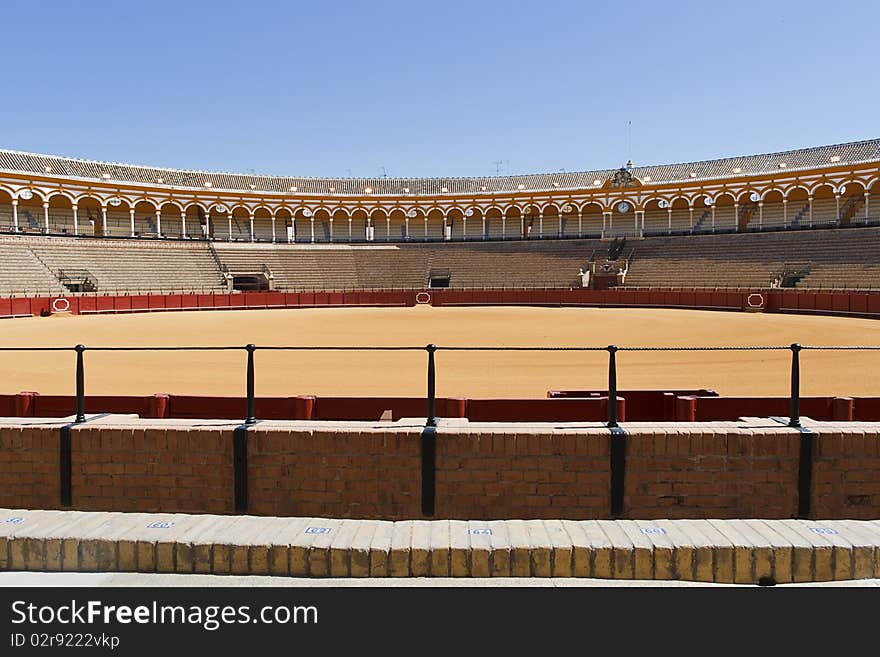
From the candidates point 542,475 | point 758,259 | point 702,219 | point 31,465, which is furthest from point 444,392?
point 702,219

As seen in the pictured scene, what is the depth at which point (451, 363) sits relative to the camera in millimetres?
12695

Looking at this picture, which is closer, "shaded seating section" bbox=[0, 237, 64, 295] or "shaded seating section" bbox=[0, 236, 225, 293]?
"shaded seating section" bbox=[0, 237, 64, 295]

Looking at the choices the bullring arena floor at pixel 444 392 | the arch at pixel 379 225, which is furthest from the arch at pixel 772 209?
the arch at pixel 379 225

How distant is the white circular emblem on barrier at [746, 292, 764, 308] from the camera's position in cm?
3163

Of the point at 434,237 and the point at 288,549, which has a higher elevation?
the point at 434,237

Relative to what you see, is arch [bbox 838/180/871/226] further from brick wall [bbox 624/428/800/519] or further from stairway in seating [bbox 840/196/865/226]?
brick wall [bbox 624/428/800/519]

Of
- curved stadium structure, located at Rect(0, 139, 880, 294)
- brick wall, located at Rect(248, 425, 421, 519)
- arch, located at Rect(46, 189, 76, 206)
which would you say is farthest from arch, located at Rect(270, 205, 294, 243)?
brick wall, located at Rect(248, 425, 421, 519)

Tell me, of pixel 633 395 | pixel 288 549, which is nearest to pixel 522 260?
pixel 633 395

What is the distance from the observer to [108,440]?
5289 mm

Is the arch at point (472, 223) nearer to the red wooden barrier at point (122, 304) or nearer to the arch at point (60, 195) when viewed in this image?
the arch at point (60, 195)

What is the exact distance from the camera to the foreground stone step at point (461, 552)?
3.84 m

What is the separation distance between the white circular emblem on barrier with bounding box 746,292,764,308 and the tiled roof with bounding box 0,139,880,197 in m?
21.9

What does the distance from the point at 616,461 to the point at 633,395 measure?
7.51 ft
